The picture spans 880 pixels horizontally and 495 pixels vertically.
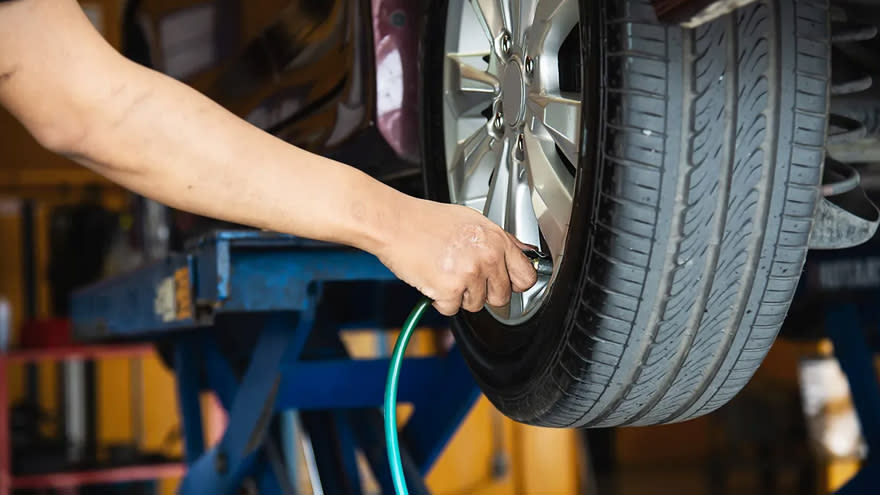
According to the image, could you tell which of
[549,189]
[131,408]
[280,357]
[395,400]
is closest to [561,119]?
[549,189]

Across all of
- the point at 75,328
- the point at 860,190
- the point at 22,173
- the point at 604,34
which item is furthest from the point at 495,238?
the point at 22,173

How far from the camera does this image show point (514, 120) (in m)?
1.43

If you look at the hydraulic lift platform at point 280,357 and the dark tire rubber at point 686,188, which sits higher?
the dark tire rubber at point 686,188

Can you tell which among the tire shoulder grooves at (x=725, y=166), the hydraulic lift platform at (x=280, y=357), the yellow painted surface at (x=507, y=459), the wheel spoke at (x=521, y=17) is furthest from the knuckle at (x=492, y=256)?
the yellow painted surface at (x=507, y=459)

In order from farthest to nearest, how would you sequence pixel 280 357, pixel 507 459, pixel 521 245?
1. pixel 507 459
2. pixel 280 357
3. pixel 521 245

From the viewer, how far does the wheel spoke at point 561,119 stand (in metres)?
1.29

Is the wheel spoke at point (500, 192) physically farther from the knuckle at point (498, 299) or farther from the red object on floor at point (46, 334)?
the red object on floor at point (46, 334)

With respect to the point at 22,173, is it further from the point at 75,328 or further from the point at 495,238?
the point at 495,238

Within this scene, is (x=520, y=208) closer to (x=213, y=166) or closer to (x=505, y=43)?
(x=505, y=43)

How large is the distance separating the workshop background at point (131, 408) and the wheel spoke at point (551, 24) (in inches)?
159

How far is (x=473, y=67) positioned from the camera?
1.55m

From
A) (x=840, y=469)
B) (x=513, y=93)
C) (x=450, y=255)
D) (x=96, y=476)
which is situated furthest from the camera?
(x=840, y=469)

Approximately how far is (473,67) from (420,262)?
20.1 inches

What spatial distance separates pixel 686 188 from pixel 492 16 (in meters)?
0.47
